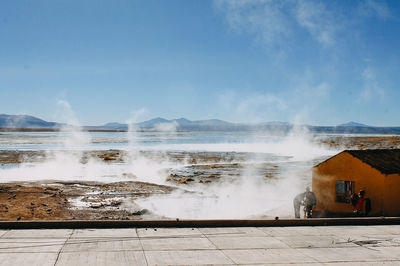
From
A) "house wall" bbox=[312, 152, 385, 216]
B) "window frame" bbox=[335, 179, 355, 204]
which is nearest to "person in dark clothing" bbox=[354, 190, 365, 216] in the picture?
"house wall" bbox=[312, 152, 385, 216]

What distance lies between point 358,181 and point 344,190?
2.48ft

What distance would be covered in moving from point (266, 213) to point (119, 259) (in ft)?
38.1

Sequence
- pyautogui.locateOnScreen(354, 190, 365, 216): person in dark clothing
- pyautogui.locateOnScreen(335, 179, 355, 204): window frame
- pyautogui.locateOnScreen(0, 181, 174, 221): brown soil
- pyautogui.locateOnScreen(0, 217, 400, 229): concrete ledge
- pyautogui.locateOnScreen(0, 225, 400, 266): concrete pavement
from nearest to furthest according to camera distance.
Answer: pyautogui.locateOnScreen(0, 225, 400, 266): concrete pavement
pyautogui.locateOnScreen(0, 217, 400, 229): concrete ledge
pyautogui.locateOnScreen(354, 190, 365, 216): person in dark clothing
pyautogui.locateOnScreen(335, 179, 355, 204): window frame
pyautogui.locateOnScreen(0, 181, 174, 221): brown soil

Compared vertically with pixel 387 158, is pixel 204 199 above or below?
below

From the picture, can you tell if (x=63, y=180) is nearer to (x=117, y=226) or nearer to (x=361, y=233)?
(x=117, y=226)

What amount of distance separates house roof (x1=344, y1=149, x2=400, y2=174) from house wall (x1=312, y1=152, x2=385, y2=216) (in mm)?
179

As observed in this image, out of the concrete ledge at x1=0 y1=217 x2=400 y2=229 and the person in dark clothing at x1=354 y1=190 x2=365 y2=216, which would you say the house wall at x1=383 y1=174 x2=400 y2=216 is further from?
the concrete ledge at x1=0 y1=217 x2=400 y2=229

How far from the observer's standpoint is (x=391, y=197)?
14680 mm

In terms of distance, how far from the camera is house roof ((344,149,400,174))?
48.8 ft

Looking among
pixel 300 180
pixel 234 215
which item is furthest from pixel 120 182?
pixel 300 180

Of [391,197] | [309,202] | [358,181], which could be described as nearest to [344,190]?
[358,181]

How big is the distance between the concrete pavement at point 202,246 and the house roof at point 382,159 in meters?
3.57

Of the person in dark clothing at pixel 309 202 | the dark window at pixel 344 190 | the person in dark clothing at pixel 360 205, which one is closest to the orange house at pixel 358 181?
the dark window at pixel 344 190

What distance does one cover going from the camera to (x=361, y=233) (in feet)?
37.5
